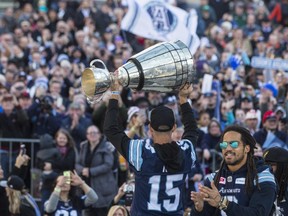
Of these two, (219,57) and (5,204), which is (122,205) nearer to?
(5,204)

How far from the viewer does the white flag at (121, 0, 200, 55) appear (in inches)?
567

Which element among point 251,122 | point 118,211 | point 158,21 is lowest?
point 118,211

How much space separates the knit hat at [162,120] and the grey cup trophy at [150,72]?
0.67ft

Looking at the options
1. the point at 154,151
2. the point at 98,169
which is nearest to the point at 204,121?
the point at 98,169

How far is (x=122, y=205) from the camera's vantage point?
418 inches

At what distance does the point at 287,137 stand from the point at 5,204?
370 cm

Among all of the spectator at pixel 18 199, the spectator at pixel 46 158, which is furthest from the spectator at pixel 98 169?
the spectator at pixel 18 199

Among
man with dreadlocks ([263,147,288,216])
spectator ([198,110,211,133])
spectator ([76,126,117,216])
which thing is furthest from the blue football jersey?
spectator ([198,110,211,133])

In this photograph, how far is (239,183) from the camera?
740cm

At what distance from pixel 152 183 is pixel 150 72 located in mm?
822

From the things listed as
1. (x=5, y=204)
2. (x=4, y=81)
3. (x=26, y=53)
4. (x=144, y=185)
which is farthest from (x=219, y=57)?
(x=144, y=185)

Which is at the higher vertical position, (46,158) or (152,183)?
(152,183)

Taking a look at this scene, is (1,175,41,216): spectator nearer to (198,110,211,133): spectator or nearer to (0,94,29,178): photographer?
(0,94,29,178): photographer

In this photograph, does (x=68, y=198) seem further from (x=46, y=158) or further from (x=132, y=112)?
(x=132, y=112)
